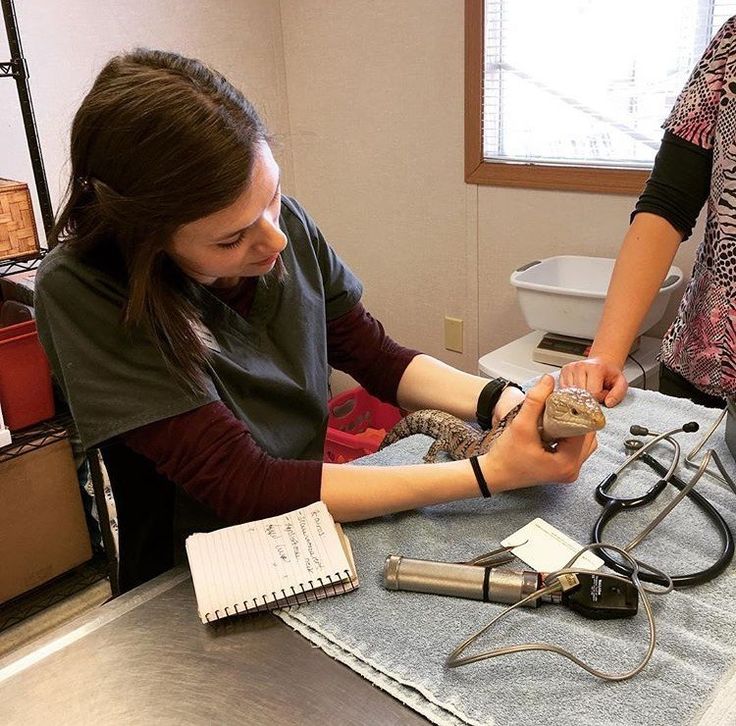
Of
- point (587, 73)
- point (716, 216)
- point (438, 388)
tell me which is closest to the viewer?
point (716, 216)

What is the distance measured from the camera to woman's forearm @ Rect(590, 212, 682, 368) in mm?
1184

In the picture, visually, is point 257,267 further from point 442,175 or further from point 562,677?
point 442,175

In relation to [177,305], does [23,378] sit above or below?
below

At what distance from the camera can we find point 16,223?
181 cm

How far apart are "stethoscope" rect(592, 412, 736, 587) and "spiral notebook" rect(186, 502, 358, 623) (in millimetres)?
299

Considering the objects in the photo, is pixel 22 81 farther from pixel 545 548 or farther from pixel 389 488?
pixel 545 548

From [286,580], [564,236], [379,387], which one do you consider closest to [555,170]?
[564,236]

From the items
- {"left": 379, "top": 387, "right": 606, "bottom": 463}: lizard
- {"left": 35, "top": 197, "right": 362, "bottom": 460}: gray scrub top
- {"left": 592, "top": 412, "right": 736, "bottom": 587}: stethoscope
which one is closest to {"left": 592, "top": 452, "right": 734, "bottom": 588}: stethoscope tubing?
{"left": 592, "top": 412, "right": 736, "bottom": 587}: stethoscope

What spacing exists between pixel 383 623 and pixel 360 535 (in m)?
0.17

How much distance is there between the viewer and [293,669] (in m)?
0.70

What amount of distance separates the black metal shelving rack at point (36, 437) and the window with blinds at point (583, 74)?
1230mm

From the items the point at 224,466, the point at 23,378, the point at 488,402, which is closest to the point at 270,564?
the point at 224,466

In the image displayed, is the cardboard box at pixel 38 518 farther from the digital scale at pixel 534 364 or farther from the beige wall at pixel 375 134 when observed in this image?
the digital scale at pixel 534 364

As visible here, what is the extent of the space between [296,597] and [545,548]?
285mm
